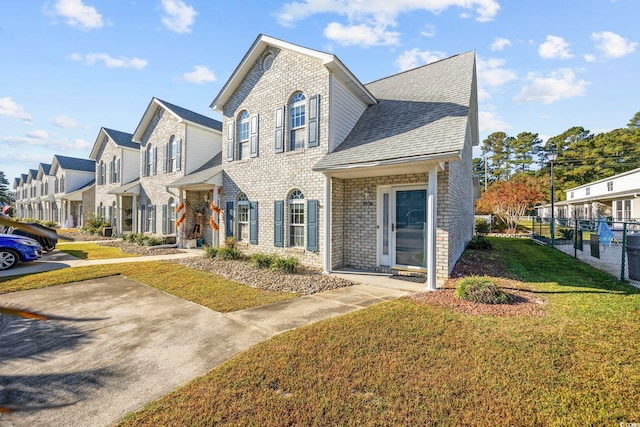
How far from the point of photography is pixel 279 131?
34.6 feet

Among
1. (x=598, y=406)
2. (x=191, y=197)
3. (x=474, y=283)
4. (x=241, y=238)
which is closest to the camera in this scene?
(x=598, y=406)

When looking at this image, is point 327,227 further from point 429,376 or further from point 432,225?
point 429,376

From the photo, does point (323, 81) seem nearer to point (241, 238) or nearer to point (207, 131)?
point (241, 238)

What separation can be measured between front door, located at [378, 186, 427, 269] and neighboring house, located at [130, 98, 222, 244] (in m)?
8.56

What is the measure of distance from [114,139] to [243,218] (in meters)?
15.4

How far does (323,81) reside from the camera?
938cm

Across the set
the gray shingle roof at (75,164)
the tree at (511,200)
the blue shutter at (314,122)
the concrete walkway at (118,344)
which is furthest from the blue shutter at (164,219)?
the tree at (511,200)

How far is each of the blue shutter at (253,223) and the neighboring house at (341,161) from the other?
1.6 inches

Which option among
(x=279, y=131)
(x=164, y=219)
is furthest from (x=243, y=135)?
(x=164, y=219)

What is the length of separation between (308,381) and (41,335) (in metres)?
4.59

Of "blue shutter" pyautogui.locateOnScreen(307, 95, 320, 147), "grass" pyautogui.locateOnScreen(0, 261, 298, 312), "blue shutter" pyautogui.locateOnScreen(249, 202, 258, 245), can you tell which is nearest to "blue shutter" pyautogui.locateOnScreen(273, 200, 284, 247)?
"blue shutter" pyautogui.locateOnScreen(249, 202, 258, 245)

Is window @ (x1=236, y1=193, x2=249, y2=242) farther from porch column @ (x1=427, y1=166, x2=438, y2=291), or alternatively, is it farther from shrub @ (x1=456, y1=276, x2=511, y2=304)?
shrub @ (x1=456, y1=276, x2=511, y2=304)

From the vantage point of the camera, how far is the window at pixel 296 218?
998 centimetres

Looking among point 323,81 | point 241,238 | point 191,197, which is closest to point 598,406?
point 323,81
